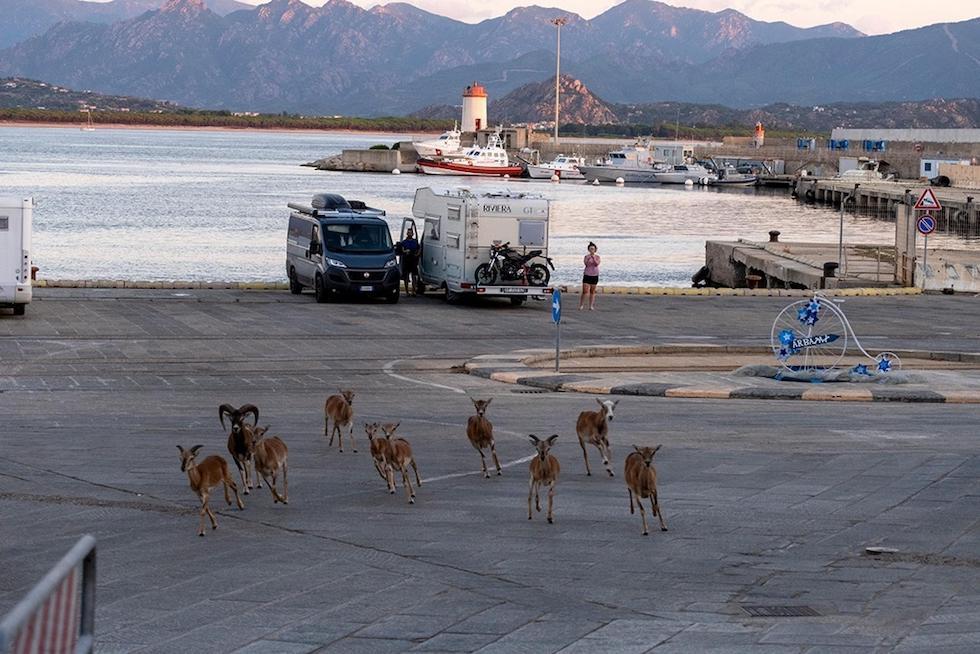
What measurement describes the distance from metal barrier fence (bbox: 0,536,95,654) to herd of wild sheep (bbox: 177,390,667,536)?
23.6ft

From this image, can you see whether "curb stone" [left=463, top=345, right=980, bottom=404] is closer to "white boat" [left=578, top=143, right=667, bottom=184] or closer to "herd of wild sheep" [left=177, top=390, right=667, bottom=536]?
"herd of wild sheep" [left=177, top=390, right=667, bottom=536]

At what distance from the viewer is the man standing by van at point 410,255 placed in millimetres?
41906

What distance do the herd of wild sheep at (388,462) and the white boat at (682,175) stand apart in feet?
537

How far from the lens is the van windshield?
1578 inches

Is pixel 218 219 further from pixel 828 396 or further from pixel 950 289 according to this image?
pixel 828 396

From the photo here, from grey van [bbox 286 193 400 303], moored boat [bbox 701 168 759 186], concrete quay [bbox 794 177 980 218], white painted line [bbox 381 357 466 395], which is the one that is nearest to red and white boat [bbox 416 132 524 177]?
moored boat [bbox 701 168 759 186]

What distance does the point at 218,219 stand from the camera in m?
103

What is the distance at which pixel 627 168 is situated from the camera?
18050 cm

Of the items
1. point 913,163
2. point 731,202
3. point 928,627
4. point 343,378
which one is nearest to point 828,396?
point 343,378

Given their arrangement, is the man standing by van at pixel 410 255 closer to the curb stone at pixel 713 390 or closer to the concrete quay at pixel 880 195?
the curb stone at pixel 713 390

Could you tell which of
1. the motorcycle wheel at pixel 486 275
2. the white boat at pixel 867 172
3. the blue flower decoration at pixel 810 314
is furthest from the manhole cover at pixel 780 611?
the white boat at pixel 867 172

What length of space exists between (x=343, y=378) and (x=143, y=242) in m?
59.2

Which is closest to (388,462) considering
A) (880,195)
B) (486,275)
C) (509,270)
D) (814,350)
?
(814,350)

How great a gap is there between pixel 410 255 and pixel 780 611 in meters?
31.3
